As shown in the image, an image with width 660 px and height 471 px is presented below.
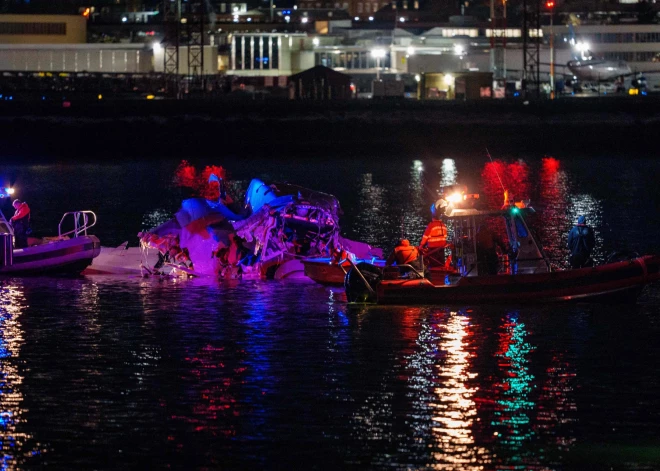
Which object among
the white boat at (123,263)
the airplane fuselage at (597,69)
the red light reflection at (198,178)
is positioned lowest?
the white boat at (123,263)

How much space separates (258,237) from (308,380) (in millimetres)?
10154

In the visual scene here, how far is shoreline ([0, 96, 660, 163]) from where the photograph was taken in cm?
8962

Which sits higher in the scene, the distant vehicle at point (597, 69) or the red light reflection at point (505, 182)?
the distant vehicle at point (597, 69)

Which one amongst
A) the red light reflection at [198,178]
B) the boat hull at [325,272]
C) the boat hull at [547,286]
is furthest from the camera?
the red light reflection at [198,178]

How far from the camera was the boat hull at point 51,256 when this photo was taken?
98.4 feet

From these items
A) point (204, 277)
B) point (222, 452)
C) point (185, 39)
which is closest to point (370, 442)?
point (222, 452)

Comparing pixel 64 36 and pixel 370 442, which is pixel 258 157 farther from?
pixel 370 442

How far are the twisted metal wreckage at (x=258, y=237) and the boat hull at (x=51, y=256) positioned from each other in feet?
4.68

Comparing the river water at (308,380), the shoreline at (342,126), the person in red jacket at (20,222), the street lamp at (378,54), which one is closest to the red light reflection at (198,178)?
the shoreline at (342,126)

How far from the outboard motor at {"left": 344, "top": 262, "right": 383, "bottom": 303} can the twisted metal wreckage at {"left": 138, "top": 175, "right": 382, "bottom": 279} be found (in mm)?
3464

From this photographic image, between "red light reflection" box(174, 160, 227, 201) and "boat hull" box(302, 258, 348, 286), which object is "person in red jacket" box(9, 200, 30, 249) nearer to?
"boat hull" box(302, 258, 348, 286)

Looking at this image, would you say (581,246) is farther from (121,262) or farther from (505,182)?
(505,182)

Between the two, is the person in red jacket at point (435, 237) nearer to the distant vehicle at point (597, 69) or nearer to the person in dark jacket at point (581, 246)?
the person in dark jacket at point (581, 246)

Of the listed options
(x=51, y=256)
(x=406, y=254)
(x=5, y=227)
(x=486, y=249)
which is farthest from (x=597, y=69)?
(x=486, y=249)
